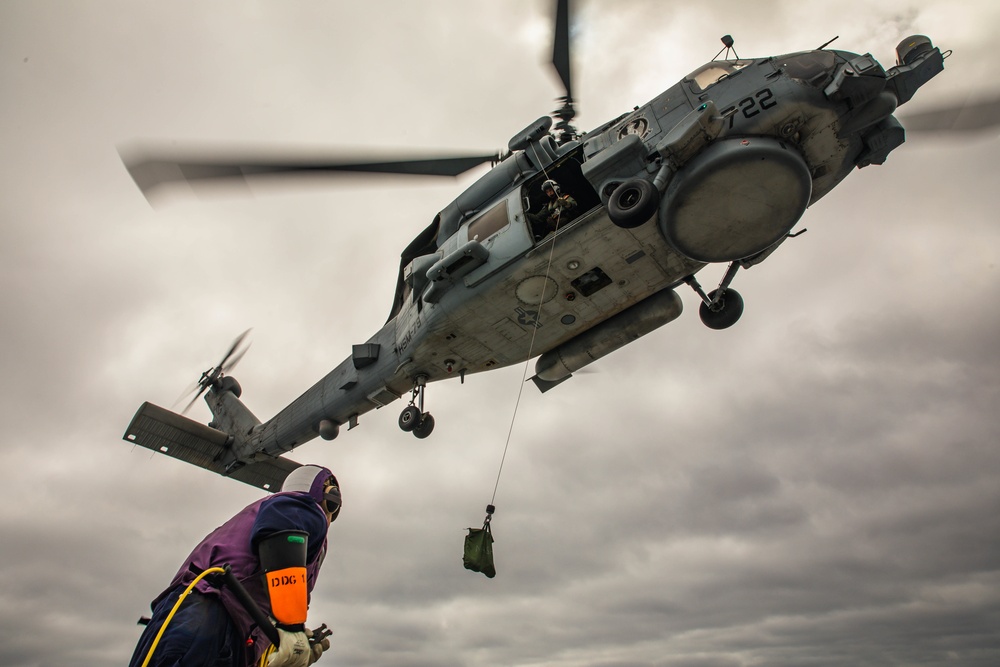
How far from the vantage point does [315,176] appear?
947 cm

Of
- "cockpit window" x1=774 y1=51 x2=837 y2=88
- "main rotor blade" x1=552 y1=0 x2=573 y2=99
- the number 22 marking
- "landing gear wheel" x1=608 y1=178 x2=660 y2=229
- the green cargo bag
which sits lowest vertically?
the green cargo bag

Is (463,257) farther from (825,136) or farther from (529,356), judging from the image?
(825,136)

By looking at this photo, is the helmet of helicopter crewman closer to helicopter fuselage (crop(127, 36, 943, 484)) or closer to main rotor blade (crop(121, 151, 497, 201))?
helicopter fuselage (crop(127, 36, 943, 484))

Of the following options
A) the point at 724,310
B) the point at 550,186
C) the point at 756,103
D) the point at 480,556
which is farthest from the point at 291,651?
the point at 724,310

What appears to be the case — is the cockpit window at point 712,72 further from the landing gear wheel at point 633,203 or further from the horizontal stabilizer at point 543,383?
the horizontal stabilizer at point 543,383

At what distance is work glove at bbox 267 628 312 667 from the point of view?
305cm

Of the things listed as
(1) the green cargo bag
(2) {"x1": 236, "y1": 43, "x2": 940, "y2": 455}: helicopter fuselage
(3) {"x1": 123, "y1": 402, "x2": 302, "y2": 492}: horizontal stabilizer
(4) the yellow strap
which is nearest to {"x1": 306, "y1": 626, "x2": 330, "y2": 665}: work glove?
(4) the yellow strap

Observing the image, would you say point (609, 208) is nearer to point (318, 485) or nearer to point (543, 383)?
point (543, 383)

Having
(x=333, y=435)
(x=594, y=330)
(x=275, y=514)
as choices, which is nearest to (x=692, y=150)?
(x=594, y=330)

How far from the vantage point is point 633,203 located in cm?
843

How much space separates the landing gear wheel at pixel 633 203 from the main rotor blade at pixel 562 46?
2.43 m

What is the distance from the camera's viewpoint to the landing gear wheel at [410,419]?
13.1 meters

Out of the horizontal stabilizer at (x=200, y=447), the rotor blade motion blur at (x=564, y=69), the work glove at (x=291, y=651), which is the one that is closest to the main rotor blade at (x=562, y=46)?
the rotor blade motion blur at (x=564, y=69)

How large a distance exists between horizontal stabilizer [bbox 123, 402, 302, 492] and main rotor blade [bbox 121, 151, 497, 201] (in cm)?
822
